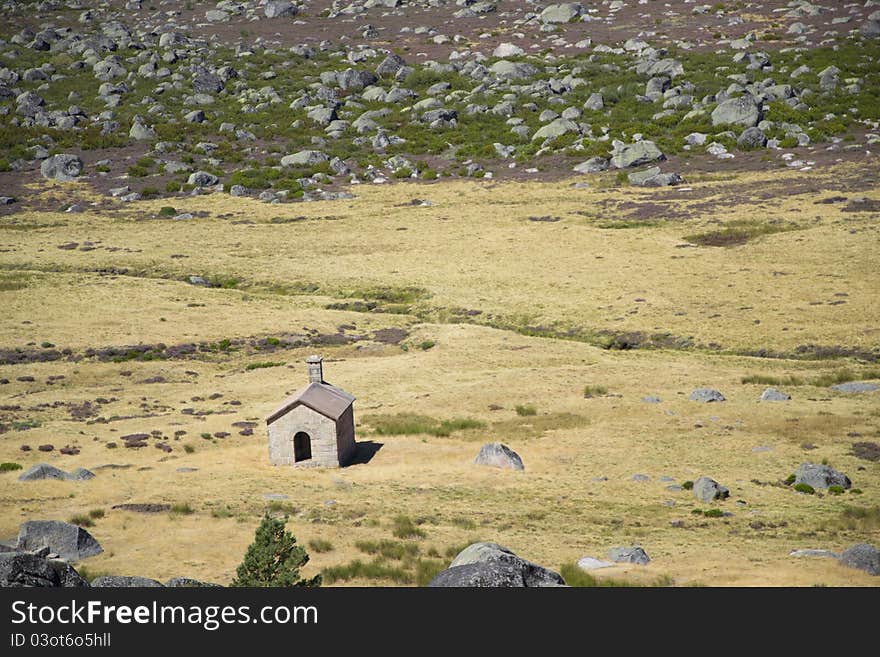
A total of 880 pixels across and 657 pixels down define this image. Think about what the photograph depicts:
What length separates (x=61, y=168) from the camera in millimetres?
122125

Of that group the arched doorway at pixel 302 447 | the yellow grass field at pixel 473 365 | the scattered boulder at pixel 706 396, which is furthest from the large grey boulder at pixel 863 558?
the arched doorway at pixel 302 447

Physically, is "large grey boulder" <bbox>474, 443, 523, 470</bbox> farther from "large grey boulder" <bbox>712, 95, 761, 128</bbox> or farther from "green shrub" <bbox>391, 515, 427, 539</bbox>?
"large grey boulder" <bbox>712, 95, 761, 128</bbox>

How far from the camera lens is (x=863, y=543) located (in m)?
32.6

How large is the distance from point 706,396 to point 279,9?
523ft

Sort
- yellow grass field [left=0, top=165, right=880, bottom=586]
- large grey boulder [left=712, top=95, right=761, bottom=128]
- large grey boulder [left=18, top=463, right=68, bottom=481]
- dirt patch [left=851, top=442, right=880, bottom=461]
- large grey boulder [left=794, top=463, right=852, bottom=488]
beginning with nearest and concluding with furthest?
yellow grass field [left=0, top=165, right=880, bottom=586] → large grey boulder [left=794, top=463, right=852, bottom=488] → large grey boulder [left=18, top=463, right=68, bottom=481] → dirt patch [left=851, top=442, right=880, bottom=461] → large grey boulder [left=712, top=95, right=761, bottom=128]

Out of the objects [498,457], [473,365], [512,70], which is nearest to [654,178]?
[512,70]

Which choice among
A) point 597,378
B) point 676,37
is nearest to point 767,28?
point 676,37

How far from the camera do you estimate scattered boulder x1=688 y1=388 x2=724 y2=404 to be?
172 ft

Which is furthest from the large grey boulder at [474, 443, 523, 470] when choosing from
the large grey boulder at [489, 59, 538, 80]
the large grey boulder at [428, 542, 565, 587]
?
the large grey boulder at [489, 59, 538, 80]

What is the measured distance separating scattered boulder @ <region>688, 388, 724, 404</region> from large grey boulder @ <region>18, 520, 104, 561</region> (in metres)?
31.1

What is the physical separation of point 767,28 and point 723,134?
51.4 m

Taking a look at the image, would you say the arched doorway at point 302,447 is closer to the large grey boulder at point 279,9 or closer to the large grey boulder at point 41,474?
the large grey boulder at point 41,474

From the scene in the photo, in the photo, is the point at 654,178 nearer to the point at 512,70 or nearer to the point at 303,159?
the point at 303,159

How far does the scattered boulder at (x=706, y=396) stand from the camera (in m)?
52.5
